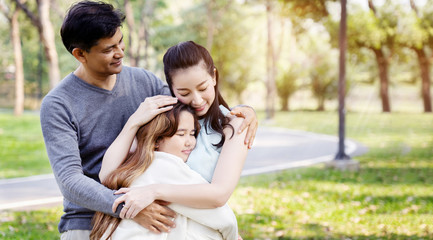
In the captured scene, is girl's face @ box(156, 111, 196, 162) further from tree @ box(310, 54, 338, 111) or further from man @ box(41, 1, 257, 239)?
tree @ box(310, 54, 338, 111)

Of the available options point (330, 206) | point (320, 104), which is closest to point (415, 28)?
point (320, 104)

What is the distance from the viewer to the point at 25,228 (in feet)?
18.7

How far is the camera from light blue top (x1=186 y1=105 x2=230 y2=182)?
2.39 m

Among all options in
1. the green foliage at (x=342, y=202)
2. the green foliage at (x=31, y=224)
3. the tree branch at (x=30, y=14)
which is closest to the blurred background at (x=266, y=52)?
the tree branch at (x=30, y=14)

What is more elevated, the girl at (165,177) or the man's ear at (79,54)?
the man's ear at (79,54)

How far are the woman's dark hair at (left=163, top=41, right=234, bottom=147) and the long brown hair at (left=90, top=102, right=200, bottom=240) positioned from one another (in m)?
0.19

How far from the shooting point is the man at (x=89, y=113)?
2.23 meters

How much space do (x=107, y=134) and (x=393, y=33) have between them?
77.9 feet

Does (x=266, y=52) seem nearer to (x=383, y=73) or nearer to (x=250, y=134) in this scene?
(x=383, y=73)

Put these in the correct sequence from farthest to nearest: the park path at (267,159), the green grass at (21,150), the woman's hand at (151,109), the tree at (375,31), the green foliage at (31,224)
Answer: the tree at (375,31) < the green grass at (21,150) < the park path at (267,159) < the green foliage at (31,224) < the woman's hand at (151,109)

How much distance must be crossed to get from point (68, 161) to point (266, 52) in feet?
114

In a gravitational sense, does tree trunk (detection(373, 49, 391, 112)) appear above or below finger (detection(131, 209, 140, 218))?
below

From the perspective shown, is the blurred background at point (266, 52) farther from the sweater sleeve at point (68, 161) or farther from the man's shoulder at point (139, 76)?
the sweater sleeve at point (68, 161)

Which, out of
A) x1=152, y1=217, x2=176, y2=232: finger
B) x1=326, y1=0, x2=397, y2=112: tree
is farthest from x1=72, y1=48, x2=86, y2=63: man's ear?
x1=326, y1=0, x2=397, y2=112: tree
